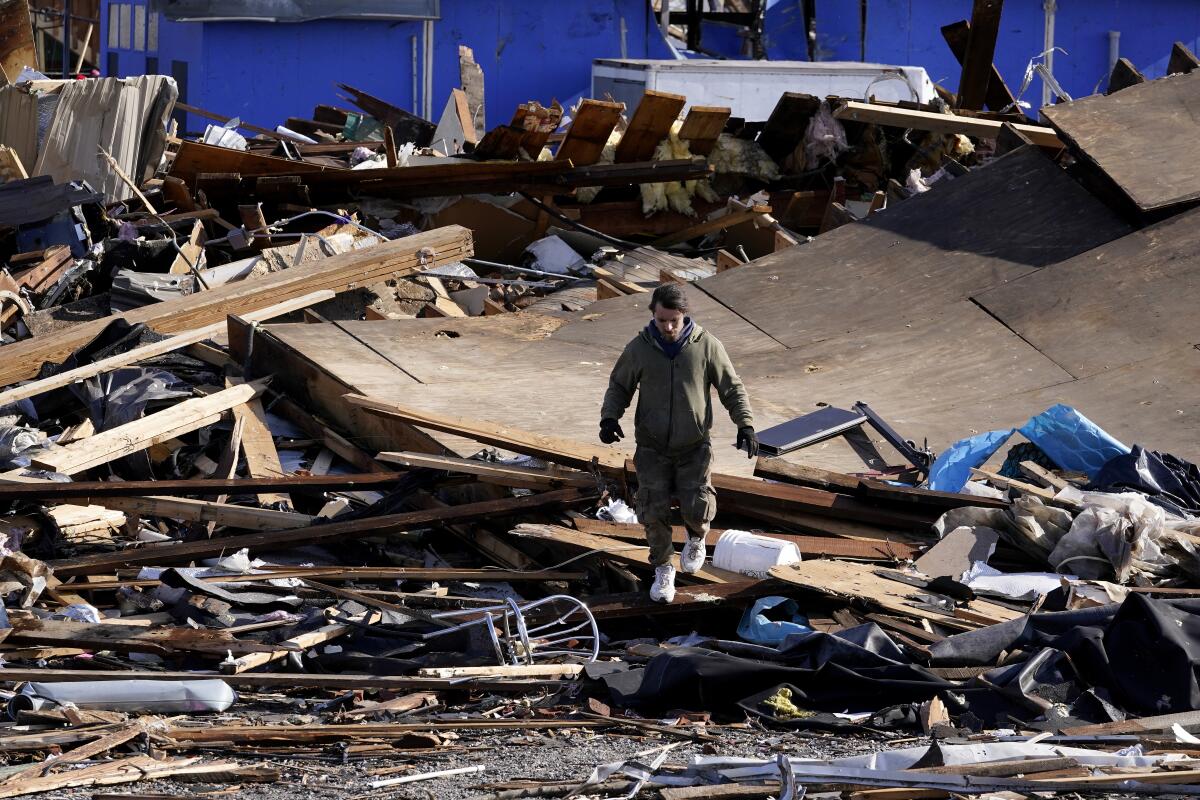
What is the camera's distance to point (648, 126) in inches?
637

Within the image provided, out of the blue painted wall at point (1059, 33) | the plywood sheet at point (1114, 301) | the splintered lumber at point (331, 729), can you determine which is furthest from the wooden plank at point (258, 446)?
the blue painted wall at point (1059, 33)

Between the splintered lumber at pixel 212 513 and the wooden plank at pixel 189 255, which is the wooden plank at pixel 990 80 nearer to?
the wooden plank at pixel 189 255

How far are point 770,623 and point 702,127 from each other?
10.5m

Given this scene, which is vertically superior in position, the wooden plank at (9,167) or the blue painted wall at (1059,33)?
the blue painted wall at (1059,33)

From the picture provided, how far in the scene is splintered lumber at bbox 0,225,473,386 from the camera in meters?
11.0

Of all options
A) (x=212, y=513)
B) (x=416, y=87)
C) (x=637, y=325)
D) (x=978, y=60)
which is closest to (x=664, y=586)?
(x=212, y=513)

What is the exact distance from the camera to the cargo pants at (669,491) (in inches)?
282

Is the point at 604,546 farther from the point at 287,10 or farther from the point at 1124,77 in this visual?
the point at 287,10

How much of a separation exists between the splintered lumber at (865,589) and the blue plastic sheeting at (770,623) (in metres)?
0.16

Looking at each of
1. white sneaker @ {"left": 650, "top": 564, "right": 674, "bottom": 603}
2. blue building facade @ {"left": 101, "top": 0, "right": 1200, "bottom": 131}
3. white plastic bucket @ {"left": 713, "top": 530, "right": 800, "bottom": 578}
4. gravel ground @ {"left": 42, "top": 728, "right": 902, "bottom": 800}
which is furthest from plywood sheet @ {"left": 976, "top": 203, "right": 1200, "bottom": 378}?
blue building facade @ {"left": 101, "top": 0, "right": 1200, "bottom": 131}

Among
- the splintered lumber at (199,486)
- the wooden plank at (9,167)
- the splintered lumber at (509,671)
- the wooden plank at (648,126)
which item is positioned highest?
the wooden plank at (648,126)

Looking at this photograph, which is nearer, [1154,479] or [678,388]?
[678,388]

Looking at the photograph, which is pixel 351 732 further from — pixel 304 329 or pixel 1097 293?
pixel 1097 293

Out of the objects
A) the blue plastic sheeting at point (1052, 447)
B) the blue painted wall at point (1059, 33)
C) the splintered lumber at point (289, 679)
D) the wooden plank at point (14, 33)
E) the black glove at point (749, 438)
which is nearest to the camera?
the splintered lumber at point (289, 679)
